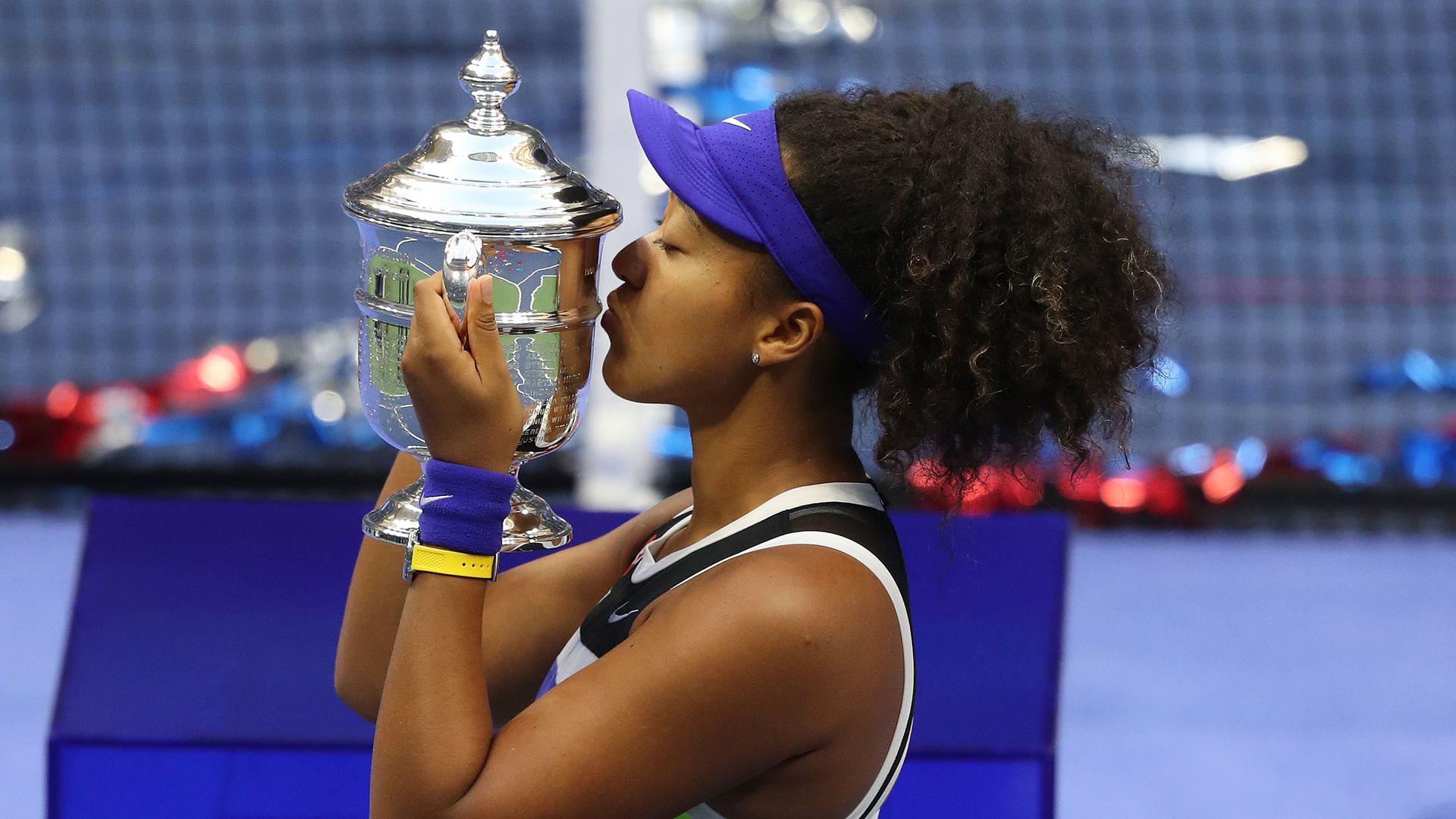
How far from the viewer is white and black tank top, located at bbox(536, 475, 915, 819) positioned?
123 centimetres

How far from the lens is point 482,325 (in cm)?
114

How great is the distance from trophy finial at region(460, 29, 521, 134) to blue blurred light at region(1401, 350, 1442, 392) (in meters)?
4.27

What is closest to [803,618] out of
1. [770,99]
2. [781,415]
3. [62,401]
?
[781,415]

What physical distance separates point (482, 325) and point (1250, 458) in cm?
341

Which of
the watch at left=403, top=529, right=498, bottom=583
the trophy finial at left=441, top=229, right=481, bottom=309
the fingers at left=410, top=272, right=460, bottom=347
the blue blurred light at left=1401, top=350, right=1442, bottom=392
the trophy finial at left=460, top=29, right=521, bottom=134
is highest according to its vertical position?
the trophy finial at left=460, top=29, right=521, bottom=134

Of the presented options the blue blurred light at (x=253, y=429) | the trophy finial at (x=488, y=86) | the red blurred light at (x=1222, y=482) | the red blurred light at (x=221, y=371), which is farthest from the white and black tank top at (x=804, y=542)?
the red blurred light at (x=221, y=371)

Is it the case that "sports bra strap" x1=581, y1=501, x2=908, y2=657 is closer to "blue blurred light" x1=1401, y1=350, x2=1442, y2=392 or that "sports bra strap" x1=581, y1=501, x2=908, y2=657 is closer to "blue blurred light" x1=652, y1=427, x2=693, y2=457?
"blue blurred light" x1=652, y1=427, x2=693, y2=457

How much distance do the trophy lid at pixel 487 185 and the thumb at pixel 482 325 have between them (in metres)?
0.10

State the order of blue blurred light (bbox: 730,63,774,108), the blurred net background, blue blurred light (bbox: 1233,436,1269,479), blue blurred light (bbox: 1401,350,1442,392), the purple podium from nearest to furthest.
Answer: the purple podium, blue blurred light (bbox: 1233,436,1269,479), blue blurred light (bbox: 1401,350,1442,392), the blurred net background, blue blurred light (bbox: 730,63,774,108)

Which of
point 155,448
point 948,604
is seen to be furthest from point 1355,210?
point 948,604

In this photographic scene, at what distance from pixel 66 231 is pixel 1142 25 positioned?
16.1 ft

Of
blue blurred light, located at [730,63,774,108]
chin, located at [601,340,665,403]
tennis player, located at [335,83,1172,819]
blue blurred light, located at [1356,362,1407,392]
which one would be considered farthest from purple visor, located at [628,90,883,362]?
blue blurred light, located at [730,63,774,108]

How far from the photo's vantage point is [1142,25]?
8.20 m

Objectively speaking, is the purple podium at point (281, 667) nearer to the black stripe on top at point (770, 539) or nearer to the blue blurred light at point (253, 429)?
the black stripe on top at point (770, 539)
